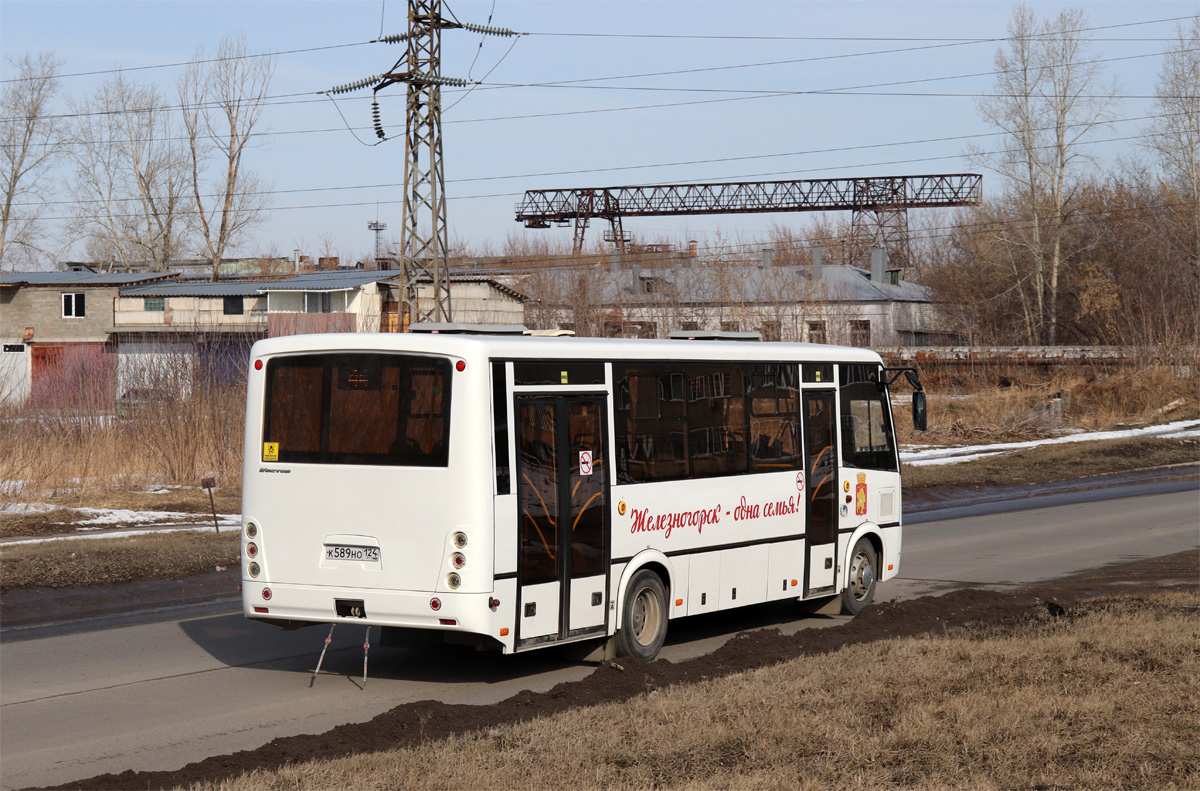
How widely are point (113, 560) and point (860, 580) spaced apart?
9.07m

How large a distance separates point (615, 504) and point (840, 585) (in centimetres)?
355

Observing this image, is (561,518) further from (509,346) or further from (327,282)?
(327,282)

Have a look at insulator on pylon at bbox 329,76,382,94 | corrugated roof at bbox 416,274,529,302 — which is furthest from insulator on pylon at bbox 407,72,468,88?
corrugated roof at bbox 416,274,529,302

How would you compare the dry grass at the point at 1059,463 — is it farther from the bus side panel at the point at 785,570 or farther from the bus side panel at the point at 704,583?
the bus side panel at the point at 704,583

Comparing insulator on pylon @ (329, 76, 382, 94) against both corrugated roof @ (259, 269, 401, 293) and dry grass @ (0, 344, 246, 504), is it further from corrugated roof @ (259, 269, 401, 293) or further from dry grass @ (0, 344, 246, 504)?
corrugated roof @ (259, 269, 401, 293)

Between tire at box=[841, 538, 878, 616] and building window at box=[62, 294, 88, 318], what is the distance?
220ft

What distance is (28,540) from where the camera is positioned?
17.0m

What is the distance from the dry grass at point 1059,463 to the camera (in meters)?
28.5

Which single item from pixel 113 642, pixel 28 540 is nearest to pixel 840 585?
pixel 113 642

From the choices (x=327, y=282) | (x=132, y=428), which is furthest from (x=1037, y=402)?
(x=327, y=282)

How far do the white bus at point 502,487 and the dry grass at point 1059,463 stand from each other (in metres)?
16.7

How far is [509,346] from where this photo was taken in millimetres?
9195

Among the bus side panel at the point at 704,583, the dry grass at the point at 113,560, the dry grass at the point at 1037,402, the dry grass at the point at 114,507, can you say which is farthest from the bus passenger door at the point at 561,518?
the dry grass at the point at 1037,402

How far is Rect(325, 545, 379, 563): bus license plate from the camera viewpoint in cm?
902
